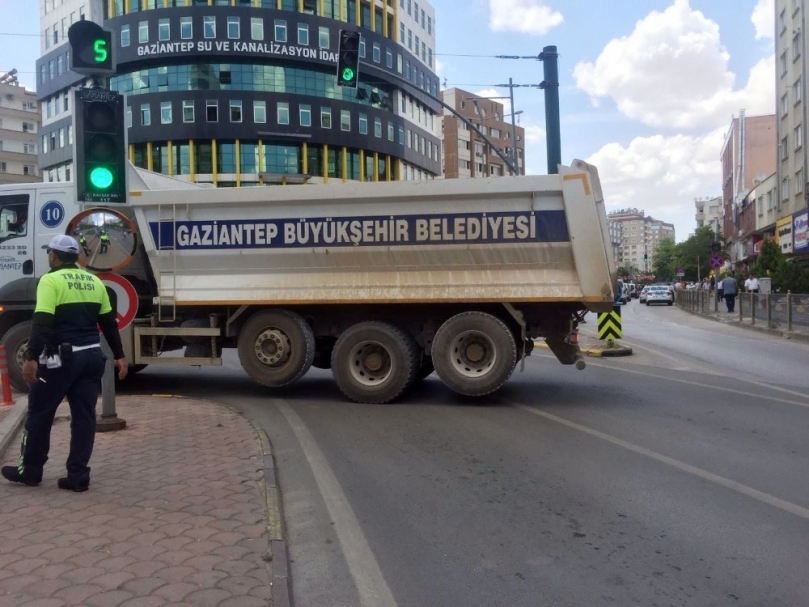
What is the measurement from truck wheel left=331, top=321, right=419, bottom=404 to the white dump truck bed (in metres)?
0.45

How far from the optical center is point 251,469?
19.5ft

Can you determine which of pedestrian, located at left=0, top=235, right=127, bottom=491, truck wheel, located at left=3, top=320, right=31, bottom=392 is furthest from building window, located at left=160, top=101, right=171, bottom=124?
pedestrian, located at left=0, top=235, right=127, bottom=491

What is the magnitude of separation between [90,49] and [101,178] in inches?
49.1

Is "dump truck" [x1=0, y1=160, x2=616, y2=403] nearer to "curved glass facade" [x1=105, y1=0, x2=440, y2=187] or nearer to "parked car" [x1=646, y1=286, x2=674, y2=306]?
"curved glass facade" [x1=105, y1=0, x2=440, y2=187]

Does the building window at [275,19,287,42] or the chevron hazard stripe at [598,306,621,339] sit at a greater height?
the building window at [275,19,287,42]

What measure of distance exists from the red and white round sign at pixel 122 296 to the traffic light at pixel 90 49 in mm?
2019

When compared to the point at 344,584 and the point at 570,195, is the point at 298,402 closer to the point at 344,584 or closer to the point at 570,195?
the point at 570,195

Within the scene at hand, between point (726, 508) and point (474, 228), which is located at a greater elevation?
point (474, 228)

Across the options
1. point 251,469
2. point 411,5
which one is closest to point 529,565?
point 251,469

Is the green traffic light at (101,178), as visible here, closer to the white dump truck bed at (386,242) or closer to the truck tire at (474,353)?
the white dump truck bed at (386,242)

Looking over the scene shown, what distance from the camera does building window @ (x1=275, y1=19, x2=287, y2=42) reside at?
5394cm

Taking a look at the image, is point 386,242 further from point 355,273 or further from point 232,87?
point 232,87

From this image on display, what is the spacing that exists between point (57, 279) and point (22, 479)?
1505 mm

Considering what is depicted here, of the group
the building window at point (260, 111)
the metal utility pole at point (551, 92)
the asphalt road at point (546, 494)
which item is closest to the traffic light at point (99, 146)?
the asphalt road at point (546, 494)
